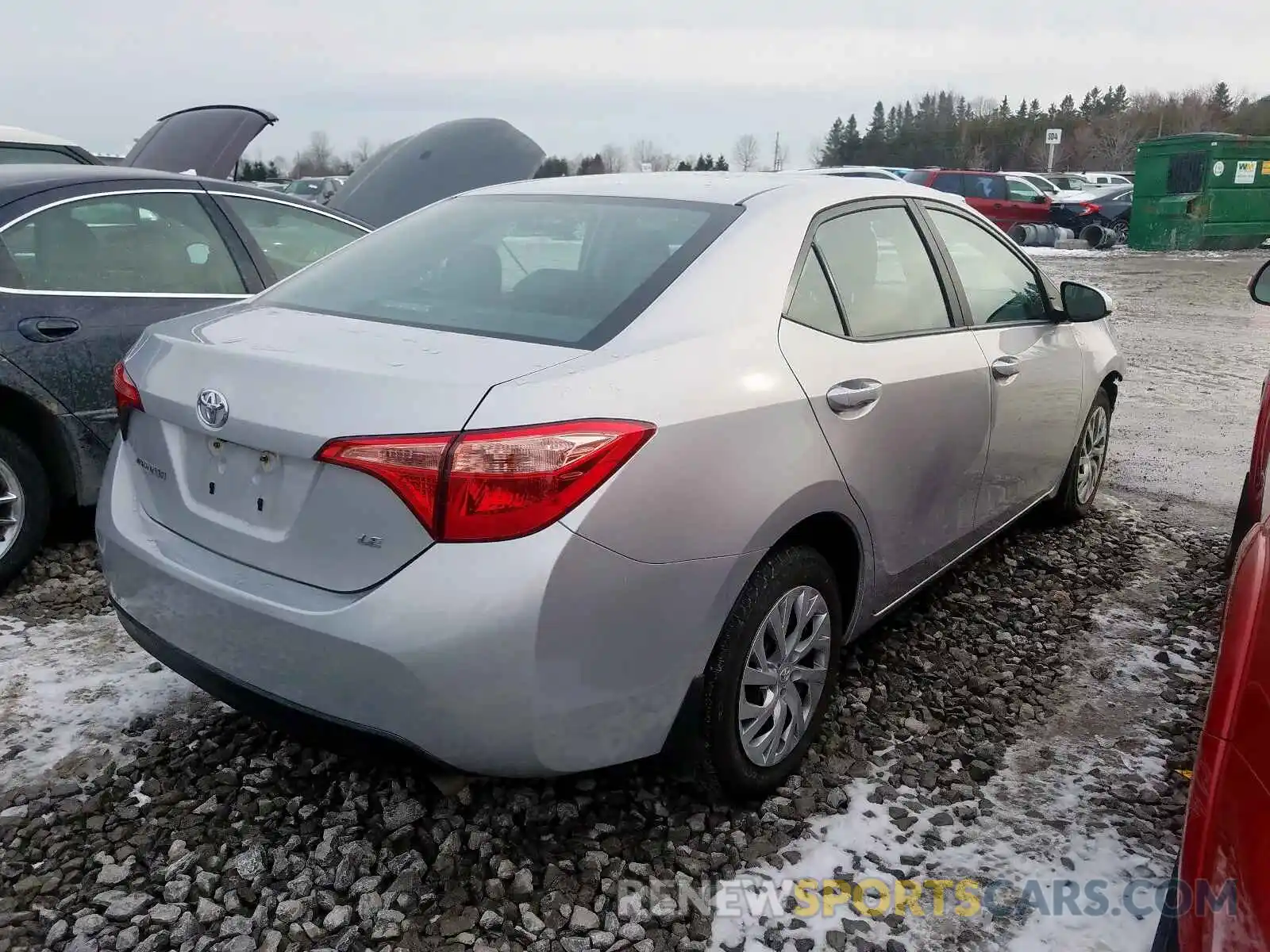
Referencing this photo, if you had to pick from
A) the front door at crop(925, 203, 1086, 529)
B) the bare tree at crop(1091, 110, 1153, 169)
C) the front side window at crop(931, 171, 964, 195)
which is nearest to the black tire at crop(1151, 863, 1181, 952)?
the front door at crop(925, 203, 1086, 529)

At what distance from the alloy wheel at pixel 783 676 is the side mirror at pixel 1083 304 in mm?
2014

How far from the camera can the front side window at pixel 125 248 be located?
3768 mm

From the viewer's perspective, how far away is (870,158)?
82.1 meters

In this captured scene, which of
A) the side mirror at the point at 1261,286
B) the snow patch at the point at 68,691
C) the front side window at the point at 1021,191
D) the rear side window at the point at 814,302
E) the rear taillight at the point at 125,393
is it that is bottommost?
the snow patch at the point at 68,691

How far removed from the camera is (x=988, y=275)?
3.68m

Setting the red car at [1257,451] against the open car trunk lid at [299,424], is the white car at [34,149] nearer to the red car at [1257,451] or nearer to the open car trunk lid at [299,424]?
the open car trunk lid at [299,424]

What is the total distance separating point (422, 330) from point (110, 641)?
1.84 metres

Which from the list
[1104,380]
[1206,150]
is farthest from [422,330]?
[1206,150]

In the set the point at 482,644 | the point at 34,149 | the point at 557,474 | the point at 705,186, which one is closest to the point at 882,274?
the point at 705,186

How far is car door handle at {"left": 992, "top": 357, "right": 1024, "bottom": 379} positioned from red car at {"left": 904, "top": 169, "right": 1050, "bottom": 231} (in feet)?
67.3

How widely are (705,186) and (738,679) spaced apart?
56.1 inches

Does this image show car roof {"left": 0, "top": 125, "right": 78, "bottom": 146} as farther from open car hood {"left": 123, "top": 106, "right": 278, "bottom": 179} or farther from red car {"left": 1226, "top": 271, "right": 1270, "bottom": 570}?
red car {"left": 1226, "top": 271, "right": 1270, "bottom": 570}

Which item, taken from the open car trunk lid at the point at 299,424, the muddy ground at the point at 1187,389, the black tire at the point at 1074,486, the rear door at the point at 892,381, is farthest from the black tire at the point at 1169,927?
the muddy ground at the point at 1187,389

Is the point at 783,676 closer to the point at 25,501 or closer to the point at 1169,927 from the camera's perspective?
the point at 1169,927
